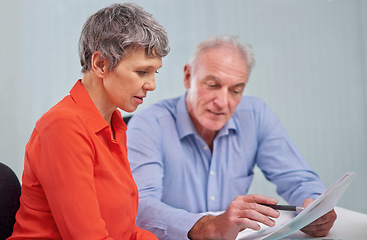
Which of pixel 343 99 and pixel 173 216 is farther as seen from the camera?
pixel 343 99

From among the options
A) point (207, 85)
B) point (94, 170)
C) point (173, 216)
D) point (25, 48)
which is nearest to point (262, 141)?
point (207, 85)

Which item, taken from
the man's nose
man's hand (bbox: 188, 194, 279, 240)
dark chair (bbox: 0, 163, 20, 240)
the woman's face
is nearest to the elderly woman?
the woman's face

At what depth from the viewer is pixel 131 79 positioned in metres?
0.96

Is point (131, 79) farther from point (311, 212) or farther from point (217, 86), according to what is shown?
point (217, 86)

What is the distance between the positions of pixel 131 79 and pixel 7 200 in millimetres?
481

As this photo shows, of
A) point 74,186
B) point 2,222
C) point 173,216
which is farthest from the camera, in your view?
point 173,216

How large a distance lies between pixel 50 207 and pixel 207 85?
1079 mm

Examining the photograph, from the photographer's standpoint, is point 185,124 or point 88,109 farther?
point 185,124

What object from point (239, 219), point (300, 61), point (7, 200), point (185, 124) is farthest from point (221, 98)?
point (300, 61)

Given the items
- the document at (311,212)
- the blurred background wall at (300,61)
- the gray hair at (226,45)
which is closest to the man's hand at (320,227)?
the document at (311,212)

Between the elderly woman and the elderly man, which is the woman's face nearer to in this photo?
the elderly woman

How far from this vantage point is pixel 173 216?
1327 millimetres

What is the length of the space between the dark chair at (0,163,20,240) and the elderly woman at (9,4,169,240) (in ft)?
0.45

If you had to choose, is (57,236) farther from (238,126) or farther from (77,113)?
(238,126)
